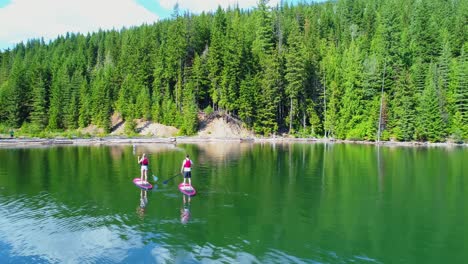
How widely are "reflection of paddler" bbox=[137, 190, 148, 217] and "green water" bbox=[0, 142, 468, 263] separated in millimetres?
99

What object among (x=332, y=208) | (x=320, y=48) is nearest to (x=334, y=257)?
(x=332, y=208)

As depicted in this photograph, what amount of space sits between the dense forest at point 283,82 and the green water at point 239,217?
46620mm

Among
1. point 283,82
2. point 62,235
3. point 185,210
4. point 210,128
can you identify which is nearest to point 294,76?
point 283,82

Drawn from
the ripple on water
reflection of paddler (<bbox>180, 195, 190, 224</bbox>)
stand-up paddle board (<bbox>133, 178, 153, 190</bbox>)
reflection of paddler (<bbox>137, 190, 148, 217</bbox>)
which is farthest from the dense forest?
the ripple on water

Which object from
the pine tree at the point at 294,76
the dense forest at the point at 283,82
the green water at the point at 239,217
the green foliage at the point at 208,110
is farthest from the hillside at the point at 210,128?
the green water at the point at 239,217

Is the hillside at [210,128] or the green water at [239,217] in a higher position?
the hillside at [210,128]

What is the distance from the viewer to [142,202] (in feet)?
82.7

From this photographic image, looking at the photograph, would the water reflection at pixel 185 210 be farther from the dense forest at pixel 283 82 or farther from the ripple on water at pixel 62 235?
the dense forest at pixel 283 82

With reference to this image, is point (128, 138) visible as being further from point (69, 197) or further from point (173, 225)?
point (173, 225)

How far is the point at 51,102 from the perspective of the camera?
10431 centimetres

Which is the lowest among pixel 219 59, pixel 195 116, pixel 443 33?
pixel 195 116

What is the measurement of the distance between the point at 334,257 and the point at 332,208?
26.8 feet

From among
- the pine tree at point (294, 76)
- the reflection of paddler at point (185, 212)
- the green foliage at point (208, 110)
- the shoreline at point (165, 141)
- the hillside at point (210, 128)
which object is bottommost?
the reflection of paddler at point (185, 212)

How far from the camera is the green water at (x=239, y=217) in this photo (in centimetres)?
1647
